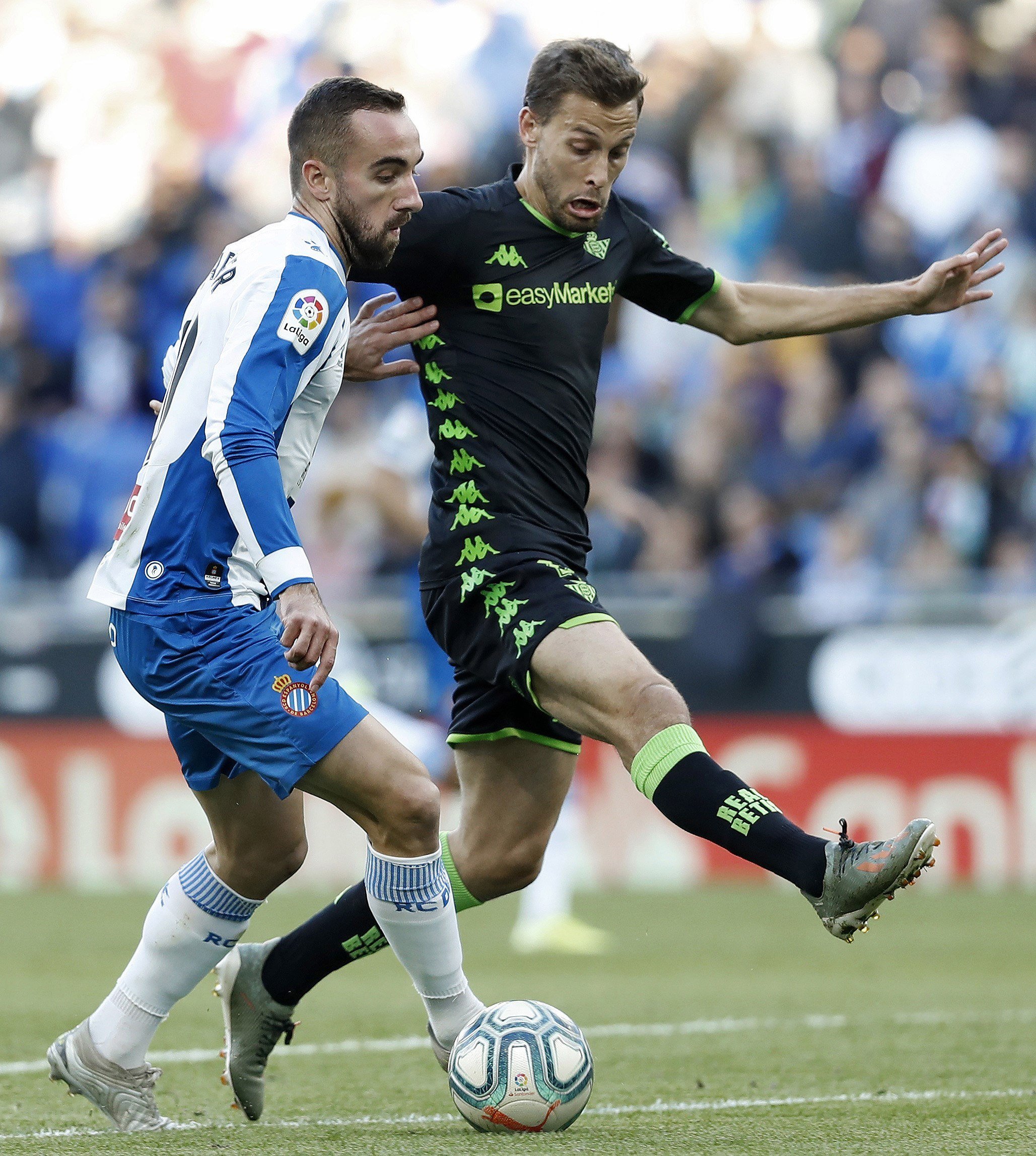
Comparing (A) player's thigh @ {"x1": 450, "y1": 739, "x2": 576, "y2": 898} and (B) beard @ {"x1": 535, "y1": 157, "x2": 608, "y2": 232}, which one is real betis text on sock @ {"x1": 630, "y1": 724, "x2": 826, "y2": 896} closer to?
(A) player's thigh @ {"x1": 450, "y1": 739, "x2": 576, "y2": 898}

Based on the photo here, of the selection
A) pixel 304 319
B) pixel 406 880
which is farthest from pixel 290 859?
pixel 304 319

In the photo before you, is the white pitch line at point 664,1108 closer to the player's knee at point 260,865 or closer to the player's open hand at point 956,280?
the player's knee at point 260,865

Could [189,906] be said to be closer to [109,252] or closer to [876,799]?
[876,799]

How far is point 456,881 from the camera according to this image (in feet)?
17.4

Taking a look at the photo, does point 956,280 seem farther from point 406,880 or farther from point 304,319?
point 406,880

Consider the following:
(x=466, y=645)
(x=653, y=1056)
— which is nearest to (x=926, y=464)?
(x=653, y=1056)

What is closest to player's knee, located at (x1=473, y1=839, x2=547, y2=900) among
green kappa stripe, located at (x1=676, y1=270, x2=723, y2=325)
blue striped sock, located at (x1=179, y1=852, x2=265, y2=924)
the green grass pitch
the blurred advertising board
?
the green grass pitch

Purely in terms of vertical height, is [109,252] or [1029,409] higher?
[109,252]

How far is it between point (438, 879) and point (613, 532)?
7423 mm

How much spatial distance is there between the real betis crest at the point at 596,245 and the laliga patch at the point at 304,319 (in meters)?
1.17

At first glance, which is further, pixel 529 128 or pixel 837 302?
pixel 837 302

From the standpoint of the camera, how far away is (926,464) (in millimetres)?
11992

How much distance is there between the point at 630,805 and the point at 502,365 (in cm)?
670

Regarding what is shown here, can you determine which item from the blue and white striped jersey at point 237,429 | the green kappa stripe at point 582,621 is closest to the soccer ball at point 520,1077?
the green kappa stripe at point 582,621
